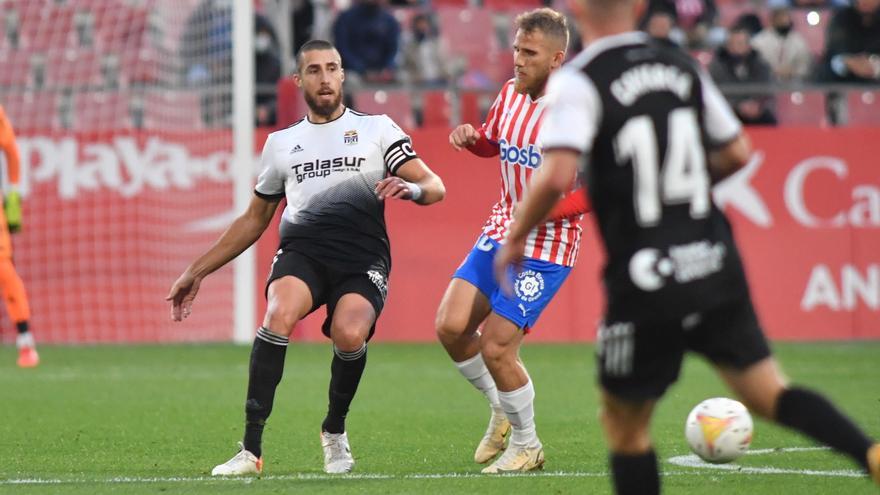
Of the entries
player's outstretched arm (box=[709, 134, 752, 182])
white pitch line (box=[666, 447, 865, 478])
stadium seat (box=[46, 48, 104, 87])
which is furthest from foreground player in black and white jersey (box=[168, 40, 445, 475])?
stadium seat (box=[46, 48, 104, 87])

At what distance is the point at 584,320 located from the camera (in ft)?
51.0

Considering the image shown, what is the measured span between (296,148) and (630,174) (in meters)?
3.21

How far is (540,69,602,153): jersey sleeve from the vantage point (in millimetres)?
4508

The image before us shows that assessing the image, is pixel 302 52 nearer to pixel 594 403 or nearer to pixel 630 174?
pixel 630 174

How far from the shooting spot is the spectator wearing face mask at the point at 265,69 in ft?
52.7

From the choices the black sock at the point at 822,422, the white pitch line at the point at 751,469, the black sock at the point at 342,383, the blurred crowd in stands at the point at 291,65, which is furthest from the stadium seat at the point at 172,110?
the black sock at the point at 822,422

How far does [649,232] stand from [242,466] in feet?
10.1

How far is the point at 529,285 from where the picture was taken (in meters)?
7.49

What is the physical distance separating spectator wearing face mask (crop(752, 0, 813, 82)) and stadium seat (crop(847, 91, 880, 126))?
1135 millimetres

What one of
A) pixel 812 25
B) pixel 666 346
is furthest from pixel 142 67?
pixel 666 346

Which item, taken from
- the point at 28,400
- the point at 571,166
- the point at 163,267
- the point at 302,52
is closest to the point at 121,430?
the point at 28,400

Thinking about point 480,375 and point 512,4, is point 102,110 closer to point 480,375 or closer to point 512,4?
point 512,4

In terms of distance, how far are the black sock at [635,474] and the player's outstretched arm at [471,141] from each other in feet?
9.02

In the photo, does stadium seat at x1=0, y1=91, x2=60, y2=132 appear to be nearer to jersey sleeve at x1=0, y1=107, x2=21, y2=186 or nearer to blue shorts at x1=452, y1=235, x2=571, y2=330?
jersey sleeve at x1=0, y1=107, x2=21, y2=186
